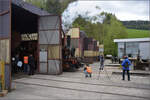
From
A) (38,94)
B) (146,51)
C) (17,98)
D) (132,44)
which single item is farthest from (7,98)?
(132,44)

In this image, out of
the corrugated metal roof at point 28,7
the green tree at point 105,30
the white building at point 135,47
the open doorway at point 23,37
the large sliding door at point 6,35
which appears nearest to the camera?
the large sliding door at point 6,35

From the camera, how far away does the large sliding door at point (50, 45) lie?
12.8m

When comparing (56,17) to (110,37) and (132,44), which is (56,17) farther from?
(110,37)

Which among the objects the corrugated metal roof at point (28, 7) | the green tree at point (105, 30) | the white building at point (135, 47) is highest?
the green tree at point (105, 30)

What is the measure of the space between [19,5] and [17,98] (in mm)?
7561

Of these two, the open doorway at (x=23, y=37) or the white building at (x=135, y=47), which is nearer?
the open doorway at (x=23, y=37)

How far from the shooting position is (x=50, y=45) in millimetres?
13062

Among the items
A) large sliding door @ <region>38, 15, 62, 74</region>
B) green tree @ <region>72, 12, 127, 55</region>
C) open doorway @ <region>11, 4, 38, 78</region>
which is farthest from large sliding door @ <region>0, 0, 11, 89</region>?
green tree @ <region>72, 12, 127, 55</region>

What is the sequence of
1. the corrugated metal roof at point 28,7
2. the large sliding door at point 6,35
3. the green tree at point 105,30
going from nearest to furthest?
1. the large sliding door at point 6,35
2. the corrugated metal roof at point 28,7
3. the green tree at point 105,30

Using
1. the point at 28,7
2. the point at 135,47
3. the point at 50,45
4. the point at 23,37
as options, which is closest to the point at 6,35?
the point at 28,7

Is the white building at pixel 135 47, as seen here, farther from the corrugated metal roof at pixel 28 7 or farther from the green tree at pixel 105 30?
the green tree at pixel 105 30

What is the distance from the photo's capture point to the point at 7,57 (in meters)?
7.12

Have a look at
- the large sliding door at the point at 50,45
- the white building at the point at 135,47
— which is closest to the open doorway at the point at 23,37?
the large sliding door at the point at 50,45

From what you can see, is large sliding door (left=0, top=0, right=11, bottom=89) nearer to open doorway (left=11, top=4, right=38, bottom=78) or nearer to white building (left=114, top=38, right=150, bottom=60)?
open doorway (left=11, top=4, right=38, bottom=78)
